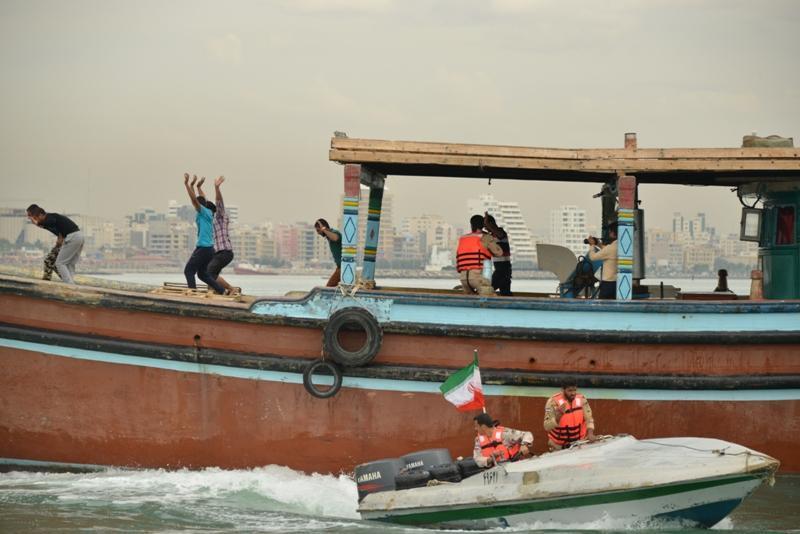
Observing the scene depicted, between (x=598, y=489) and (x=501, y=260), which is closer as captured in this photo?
(x=598, y=489)

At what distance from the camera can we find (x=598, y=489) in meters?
10.7

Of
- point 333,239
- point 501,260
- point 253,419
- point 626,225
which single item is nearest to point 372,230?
point 333,239

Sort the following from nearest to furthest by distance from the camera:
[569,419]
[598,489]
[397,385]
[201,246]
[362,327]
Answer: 1. [598,489]
2. [569,419]
3. [362,327]
4. [397,385]
5. [201,246]

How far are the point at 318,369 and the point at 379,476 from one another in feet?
4.88

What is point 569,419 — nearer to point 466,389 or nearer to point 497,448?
point 497,448

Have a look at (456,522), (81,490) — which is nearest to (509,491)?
(456,522)

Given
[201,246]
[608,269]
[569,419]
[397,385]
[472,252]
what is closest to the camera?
[569,419]

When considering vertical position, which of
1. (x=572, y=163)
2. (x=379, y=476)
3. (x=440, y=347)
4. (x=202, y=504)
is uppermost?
(x=572, y=163)

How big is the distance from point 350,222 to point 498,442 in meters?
2.79

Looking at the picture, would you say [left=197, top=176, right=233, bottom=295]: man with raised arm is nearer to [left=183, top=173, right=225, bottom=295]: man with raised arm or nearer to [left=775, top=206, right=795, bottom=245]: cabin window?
[left=183, top=173, right=225, bottom=295]: man with raised arm

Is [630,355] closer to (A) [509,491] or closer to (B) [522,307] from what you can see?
(B) [522,307]

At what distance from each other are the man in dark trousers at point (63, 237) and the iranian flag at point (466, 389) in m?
4.50

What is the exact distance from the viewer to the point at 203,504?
1234cm

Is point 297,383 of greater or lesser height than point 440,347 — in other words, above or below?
below
